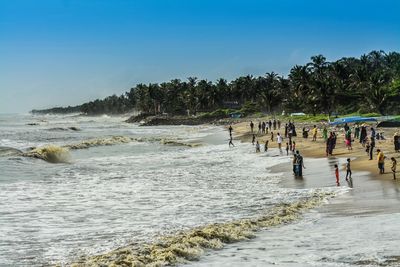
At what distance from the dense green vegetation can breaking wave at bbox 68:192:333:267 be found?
214 feet

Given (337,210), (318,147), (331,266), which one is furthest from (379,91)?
(331,266)

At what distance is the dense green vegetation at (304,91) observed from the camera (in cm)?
8262

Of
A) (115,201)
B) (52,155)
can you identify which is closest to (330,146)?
(115,201)

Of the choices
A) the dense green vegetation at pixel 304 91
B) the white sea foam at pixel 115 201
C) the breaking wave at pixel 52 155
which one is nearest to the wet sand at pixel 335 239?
the white sea foam at pixel 115 201

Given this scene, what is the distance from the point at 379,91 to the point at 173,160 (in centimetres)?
4859

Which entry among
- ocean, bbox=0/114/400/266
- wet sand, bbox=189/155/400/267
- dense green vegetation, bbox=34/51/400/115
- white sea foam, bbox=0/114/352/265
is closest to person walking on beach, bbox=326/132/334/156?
white sea foam, bbox=0/114/352/265

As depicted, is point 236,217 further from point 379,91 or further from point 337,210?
point 379,91

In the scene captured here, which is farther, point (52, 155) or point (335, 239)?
point (52, 155)

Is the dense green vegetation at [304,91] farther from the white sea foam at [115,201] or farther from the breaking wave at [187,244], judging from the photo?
the breaking wave at [187,244]

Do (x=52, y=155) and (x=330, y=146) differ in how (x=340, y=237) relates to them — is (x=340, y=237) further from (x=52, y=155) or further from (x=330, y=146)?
(x=52, y=155)

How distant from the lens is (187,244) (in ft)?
37.2

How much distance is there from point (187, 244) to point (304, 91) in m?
85.1

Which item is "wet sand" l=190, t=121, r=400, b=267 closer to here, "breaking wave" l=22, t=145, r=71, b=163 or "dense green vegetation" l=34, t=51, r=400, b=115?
"breaking wave" l=22, t=145, r=71, b=163

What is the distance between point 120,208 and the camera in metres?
17.1
